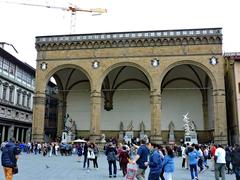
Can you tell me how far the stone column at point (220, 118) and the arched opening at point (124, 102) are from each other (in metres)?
7.88

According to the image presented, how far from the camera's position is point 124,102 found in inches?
1184

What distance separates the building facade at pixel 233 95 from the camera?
22.7m

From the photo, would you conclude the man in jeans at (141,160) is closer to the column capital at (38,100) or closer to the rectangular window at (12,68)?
the column capital at (38,100)

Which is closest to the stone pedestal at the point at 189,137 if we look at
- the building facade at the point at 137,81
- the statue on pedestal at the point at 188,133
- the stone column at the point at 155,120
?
the statue on pedestal at the point at 188,133

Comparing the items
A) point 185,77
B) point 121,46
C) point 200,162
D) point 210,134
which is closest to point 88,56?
point 121,46

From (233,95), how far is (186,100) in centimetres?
609

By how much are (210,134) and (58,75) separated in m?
16.0

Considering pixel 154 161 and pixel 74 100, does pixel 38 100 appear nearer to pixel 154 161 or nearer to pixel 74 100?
pixel 74 100

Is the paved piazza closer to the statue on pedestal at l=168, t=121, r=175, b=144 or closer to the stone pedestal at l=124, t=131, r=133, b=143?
the statue on pedestal at l=168, t=121, r=175, b=144

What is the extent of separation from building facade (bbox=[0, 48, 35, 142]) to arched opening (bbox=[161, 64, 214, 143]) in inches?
671

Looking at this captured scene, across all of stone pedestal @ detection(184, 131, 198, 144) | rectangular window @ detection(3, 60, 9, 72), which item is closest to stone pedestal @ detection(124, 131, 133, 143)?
stone pedestal @ detection(184, 131, 198, 144)

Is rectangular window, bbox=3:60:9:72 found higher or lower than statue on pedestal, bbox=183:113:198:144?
higher

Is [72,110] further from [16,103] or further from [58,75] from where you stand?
[16,103]

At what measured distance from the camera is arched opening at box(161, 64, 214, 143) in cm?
2808
